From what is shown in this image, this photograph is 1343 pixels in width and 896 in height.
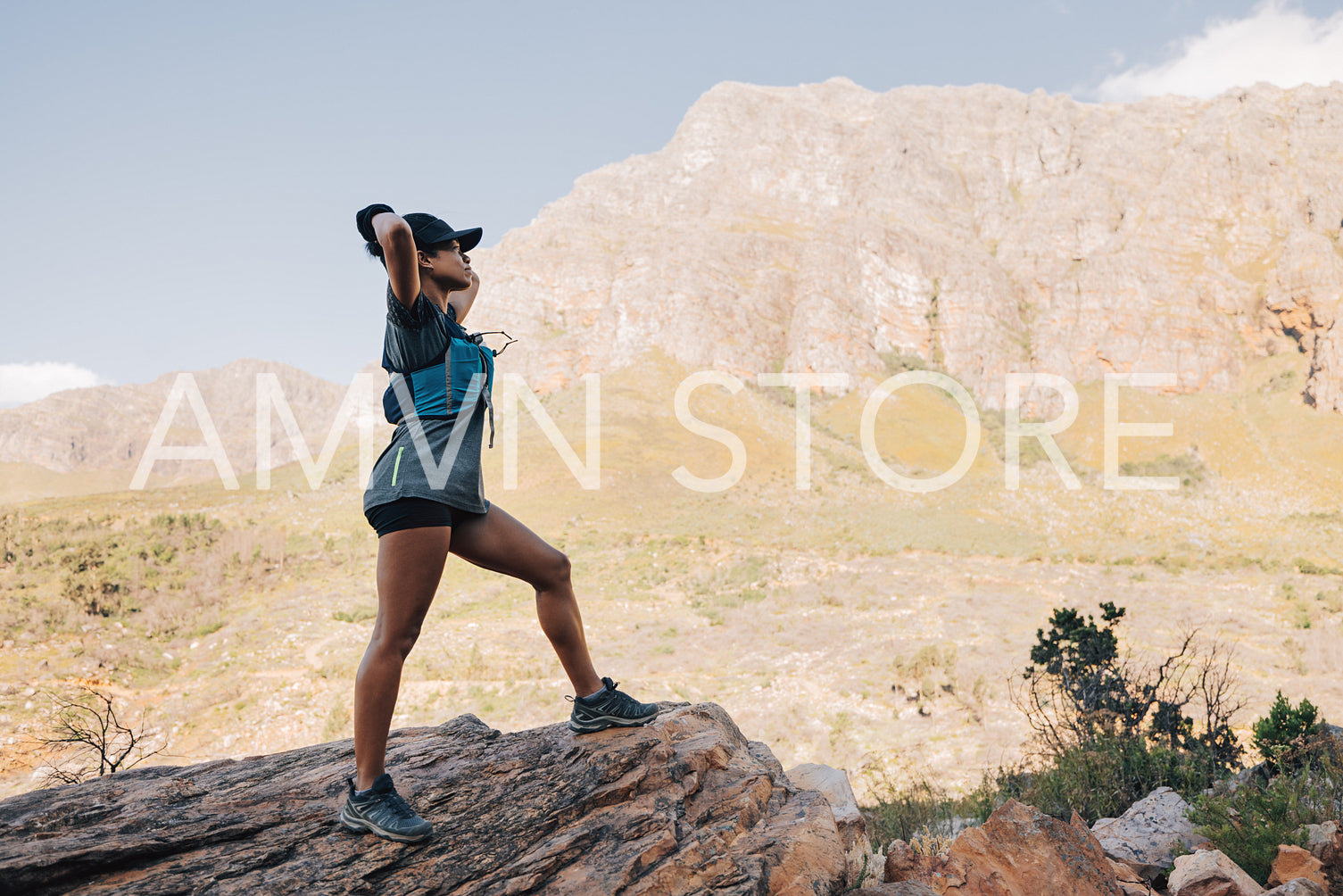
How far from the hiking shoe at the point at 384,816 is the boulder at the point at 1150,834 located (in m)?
3.76

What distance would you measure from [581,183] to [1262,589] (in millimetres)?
76013

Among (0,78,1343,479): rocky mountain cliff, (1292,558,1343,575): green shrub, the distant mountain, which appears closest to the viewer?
(1292,558,1343,575): green shrub

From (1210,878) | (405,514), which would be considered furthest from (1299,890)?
(405,514)

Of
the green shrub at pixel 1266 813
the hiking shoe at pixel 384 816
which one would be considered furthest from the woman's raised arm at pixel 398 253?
the green shrub at pixel 1266 813

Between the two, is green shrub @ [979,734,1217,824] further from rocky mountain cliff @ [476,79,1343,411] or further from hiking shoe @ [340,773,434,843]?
rocky mountain cliff @ [476,79,1343,411]

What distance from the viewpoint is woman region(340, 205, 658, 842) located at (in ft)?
8.59

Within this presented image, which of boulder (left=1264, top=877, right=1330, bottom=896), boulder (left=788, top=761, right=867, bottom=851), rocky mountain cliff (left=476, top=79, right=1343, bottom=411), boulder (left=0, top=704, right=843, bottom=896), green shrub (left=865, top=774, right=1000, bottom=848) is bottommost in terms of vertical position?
green shrub (left=865, top=774, right=1000, bottom=848)

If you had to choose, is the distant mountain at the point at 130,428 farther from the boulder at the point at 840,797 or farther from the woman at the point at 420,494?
the woman at the point at 420,494

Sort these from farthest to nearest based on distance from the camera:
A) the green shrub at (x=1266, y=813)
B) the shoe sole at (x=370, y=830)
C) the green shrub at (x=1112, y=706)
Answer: the green shrub at (x=1112, y=706)
the green shrub at (x=1266, y=813)
the shoe sole at (x=370, y=830)

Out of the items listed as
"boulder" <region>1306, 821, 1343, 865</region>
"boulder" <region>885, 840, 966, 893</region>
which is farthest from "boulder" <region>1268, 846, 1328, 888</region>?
"boulder" <region>885, 840, 966, 893</region>

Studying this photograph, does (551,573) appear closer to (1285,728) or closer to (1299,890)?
(1299,890)

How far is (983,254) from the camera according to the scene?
206 feet

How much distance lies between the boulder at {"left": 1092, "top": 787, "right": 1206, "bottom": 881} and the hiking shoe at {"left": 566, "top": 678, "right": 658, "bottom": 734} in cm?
284

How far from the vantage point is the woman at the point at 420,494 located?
2617 mm
